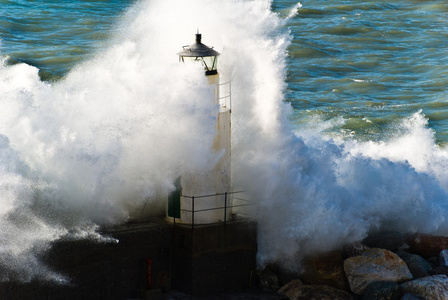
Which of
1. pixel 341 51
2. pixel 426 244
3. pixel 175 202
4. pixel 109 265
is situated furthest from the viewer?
pixel 341 51

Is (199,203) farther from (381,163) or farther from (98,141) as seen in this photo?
(381,163)

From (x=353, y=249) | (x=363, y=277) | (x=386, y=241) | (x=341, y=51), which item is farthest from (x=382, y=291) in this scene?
(x=341, y=51)

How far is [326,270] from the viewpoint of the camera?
1139cm

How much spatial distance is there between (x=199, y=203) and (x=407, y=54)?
15085 mm

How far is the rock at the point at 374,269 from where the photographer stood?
11.1 m

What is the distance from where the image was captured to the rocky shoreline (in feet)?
35.8

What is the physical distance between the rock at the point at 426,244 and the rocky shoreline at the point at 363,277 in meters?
0.32

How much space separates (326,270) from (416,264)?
1.15 metres

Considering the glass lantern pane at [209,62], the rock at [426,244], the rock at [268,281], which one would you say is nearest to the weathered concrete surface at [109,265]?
the rock at [268,281]

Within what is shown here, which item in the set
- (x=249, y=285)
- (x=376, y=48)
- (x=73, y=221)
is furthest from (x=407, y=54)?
(x=73, y=221)

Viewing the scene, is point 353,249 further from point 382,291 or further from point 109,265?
point 109,265

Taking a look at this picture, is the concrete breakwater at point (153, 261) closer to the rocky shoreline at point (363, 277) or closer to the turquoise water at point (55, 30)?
the rocky shoreline at point (363, 277)

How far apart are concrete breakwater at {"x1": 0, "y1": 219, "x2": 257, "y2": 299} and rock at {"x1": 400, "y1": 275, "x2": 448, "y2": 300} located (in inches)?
75.6

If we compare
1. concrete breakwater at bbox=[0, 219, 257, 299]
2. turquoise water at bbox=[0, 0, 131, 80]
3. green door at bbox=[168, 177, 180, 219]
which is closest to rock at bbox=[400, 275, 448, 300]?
concrete breakwater at bbox=[0, 219, 257, 299]
